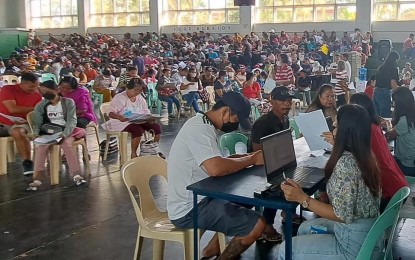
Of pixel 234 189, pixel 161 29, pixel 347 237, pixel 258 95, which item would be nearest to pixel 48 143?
pixel 234 189

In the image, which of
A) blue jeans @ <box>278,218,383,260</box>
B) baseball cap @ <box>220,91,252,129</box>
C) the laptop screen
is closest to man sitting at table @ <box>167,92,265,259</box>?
baseball cap @ <box>220,91,252,129</box>

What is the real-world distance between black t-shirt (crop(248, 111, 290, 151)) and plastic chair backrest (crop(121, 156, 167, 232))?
2.38 ft

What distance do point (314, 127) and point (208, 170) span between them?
3.47ft

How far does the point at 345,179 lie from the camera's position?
216cm

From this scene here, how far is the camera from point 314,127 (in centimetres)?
346

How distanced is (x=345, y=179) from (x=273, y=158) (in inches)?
20.1

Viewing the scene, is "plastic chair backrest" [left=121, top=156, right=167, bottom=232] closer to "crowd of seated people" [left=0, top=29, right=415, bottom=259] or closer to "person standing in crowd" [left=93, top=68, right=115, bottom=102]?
"crowd of seated people" [left=0, top=29, right=415, bottom=259]

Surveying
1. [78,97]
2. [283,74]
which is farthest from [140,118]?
[283,74]

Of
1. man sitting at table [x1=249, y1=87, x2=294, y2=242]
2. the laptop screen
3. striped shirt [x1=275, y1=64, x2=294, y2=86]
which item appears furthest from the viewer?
striped shirt [x1=275, y1=64, x2=294, y2=86]

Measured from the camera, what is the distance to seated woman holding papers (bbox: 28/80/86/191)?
4.93 m

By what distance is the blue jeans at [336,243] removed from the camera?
2.21 m

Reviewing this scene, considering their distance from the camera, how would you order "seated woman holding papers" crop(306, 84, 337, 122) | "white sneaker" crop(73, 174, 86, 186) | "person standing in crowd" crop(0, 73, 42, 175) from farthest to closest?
"person standing in crowd" crop(0, 73, 42, 175) → "white sneaker" crop(73, 174, 86, 186) → "seated woman holding papers" crop(306, 84, 337, 122)

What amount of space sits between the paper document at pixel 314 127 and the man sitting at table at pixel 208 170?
2.55 ft

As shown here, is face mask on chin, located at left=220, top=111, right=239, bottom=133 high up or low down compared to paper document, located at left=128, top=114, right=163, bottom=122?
up
